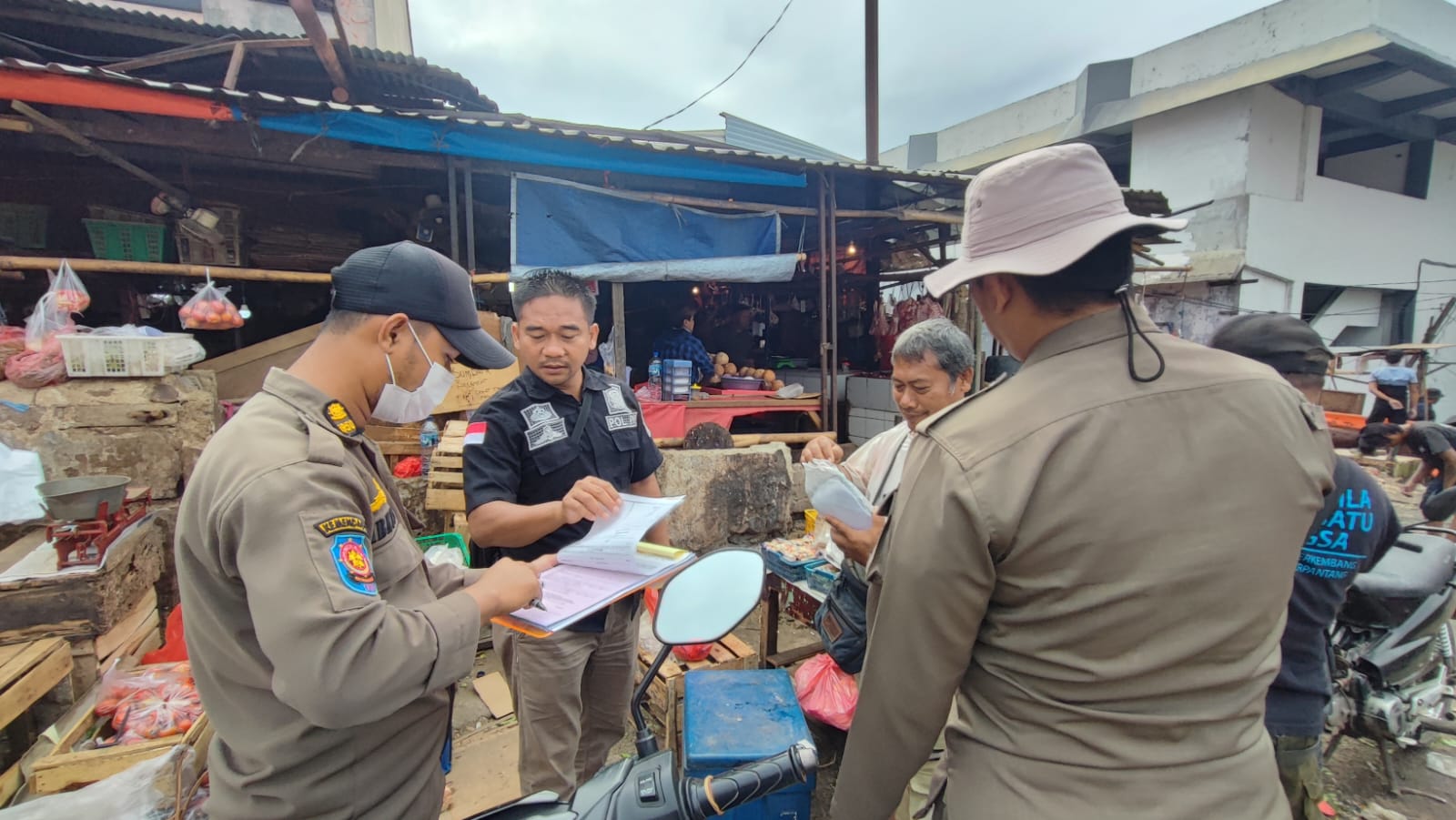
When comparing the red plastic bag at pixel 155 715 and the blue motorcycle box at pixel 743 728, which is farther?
the red plastic bag at pixel 155 715

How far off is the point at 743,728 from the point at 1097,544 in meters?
1.76

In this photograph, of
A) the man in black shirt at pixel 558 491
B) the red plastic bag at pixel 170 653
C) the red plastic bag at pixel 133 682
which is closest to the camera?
the man in black shirt at pixel 558 491

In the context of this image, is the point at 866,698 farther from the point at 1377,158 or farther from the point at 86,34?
the point at 1377,158

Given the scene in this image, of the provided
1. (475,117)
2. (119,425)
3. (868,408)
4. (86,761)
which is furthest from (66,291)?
(868,408)

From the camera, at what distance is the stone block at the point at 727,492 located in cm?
568

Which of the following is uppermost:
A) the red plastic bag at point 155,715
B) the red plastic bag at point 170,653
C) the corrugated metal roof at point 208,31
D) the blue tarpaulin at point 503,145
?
the corrugated metal roof at point 208,31

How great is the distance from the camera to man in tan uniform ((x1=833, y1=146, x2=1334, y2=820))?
101 cm

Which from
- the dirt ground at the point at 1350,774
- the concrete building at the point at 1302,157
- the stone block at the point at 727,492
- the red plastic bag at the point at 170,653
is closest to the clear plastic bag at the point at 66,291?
the red plastic bag at the point at 170,653

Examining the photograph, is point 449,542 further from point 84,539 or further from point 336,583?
point 336,583

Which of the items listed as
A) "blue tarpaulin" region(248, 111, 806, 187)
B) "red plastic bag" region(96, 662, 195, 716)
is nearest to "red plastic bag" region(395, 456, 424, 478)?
"red plastic bag" region(96, 662, 195, 716)

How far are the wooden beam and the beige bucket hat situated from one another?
5965 millimetres

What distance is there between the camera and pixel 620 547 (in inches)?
70.7

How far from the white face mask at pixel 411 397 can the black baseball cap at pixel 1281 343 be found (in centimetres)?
234

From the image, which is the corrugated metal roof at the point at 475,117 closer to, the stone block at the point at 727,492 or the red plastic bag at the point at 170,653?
the stone block at the point at 727,492
